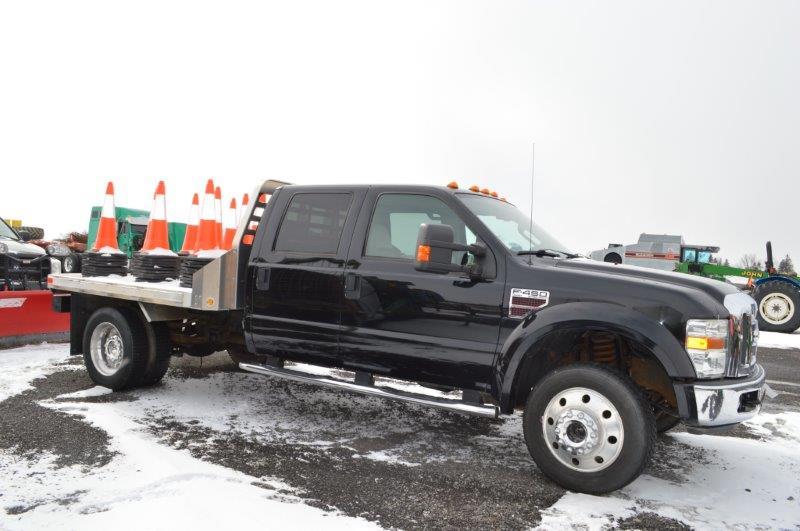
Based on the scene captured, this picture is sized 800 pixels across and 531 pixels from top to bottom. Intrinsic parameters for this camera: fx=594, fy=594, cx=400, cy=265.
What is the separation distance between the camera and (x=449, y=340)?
408 cm

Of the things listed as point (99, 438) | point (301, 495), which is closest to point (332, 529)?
point (301, 495)

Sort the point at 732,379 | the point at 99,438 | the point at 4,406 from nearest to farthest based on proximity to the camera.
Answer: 1. the point at 732,379
2. the point at 99,438
3. the point at 4,406

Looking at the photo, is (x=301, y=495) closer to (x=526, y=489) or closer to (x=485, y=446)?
(x=526, y=489)

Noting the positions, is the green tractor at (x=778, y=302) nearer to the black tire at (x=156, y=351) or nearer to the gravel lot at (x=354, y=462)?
the gravel lot at (x=354, y=462)

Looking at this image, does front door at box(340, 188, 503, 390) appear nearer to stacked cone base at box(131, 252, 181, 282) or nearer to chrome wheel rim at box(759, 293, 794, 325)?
stacked cone base at box(131, 252, 181, 282)

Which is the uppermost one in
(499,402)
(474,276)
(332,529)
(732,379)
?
(474,276)

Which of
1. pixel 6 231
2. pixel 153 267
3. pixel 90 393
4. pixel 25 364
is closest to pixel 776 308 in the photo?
pixel 153 267

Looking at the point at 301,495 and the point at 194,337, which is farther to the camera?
the point at 194,337

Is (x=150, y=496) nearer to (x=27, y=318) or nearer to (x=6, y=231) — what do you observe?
(x=27, y=318)

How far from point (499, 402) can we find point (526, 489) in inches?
21.8

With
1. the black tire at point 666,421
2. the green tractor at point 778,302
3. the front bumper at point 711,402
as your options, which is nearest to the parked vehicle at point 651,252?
the green tractor at point 778,302

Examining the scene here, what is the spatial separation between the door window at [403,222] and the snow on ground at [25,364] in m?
3.66

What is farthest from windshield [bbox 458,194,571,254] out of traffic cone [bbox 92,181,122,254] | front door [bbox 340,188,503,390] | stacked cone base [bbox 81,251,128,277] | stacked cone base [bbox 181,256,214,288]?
traffic cone [bbox 92,181,122,254]

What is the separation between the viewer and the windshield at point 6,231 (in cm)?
979
